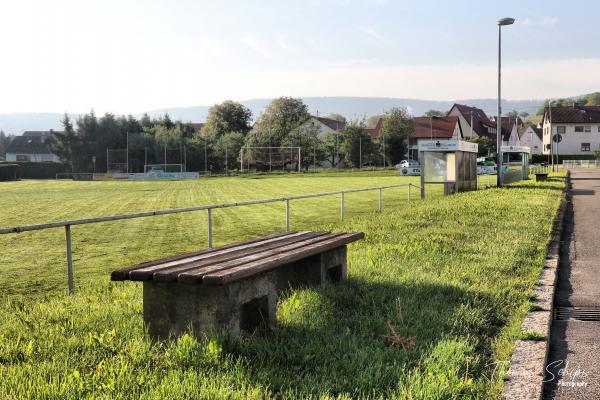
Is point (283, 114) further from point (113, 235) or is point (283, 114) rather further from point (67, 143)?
point (113, 235)

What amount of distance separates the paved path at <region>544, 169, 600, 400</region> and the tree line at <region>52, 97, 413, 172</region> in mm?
55690

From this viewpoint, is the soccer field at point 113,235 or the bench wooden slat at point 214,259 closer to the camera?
the bench wooden slat at point 214,259

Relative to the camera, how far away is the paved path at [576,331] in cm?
387

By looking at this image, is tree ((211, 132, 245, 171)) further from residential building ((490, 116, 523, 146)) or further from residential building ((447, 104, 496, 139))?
residential building ((490, 116, 523, 146))

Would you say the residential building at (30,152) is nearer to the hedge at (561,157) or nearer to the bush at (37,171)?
the bush at (37,171)

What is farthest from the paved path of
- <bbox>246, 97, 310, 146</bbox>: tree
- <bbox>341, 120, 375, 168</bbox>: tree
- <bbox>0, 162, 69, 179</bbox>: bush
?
<bbox>246, 97, 310, 146</bbox>: tree

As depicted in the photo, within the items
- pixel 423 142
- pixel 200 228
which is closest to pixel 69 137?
pixel 423 142

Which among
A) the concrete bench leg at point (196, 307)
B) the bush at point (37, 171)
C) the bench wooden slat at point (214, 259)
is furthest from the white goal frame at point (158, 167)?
the concrete bench leg at point (196, 307)

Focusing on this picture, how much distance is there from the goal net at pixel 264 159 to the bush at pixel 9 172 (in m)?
23.3

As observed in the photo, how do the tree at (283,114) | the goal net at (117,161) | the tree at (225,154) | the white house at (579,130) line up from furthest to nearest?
the white house at (579,130) < the tree at (283,114) < the tree at (225,154) < the goal net at (117,161)

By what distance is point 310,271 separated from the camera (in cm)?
605

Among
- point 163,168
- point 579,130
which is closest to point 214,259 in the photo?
point 163,168

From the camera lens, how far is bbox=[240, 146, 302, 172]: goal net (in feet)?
213

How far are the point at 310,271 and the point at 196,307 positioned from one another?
1967 mm
